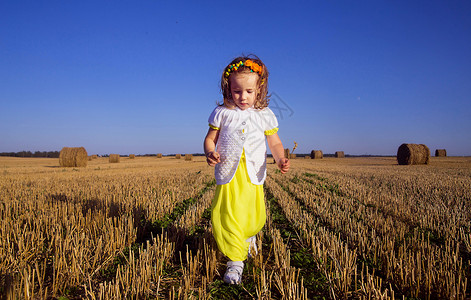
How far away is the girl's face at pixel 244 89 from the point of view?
265 cm

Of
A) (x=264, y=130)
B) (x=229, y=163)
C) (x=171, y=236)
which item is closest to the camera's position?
(x=229, y=163)

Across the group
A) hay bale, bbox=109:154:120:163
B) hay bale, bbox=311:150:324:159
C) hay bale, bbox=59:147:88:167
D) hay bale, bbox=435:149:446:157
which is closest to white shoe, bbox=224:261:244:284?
hay bale, bbox=59:147:88:167

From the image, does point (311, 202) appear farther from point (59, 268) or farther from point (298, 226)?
point (59, 268)

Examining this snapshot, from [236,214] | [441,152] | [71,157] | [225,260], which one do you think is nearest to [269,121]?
[236,214]

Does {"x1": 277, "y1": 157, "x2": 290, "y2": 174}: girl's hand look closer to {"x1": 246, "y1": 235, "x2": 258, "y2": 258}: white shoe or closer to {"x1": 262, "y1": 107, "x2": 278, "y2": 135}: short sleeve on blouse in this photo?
{"x1": 262, "y1": 107, "x2": 278, "y2": 135}: short sleeve on blouse

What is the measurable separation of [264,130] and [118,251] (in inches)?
85.8

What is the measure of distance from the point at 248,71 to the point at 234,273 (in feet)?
6.16

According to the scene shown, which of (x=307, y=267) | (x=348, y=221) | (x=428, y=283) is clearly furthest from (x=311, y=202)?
(x=428, y=283)

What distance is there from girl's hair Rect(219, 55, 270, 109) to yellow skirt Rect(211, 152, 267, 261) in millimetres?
611

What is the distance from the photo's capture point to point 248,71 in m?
2.65

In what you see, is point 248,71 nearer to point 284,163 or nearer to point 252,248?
point 284,163

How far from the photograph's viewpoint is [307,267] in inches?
111

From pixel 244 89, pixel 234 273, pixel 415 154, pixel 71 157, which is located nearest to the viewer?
pixel 234 273

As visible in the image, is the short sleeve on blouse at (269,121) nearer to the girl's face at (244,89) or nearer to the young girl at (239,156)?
Answer: the young girl at (239,156)
